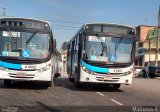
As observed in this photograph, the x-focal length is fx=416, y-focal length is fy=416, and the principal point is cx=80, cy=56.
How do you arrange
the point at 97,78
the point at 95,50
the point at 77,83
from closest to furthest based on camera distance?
the point at 97,78 < the point at 95,50 < the point at 77,83

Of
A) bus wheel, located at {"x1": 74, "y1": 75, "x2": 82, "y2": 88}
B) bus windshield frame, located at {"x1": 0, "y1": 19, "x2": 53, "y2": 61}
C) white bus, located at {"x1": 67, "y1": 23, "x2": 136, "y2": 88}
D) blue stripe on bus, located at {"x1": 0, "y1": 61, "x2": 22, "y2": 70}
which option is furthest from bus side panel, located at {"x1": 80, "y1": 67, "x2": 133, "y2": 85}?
blue stripe on bus, located at {"x1": 0, "y1": 61, "x2": 22, "y2": 70}

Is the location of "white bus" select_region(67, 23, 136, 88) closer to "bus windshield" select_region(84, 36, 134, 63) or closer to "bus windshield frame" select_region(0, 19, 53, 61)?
"bus windshield" select_region(84, 36, 134, 63)

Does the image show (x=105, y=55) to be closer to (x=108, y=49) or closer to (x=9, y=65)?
(x=108, y=49)

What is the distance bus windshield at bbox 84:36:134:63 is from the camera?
816 inches

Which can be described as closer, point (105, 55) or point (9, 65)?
point (9, 65)

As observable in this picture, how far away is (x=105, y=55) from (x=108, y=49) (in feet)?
1.13

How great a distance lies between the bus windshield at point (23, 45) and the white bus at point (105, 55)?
2.14 m

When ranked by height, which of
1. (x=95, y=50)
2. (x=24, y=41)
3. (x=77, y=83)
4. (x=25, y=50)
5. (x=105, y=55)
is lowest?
(x=77, y=83)

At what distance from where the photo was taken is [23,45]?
A: 1953 centimetres

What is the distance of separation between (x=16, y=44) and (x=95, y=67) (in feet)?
13.3

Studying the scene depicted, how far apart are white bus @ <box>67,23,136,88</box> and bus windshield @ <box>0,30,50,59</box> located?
2.14 meters

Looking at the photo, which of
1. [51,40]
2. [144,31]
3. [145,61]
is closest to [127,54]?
[51,40]

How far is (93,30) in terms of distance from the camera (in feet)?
68.8

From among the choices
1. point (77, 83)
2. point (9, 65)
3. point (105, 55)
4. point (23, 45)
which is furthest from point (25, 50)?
point (77, 83)
